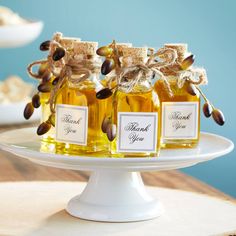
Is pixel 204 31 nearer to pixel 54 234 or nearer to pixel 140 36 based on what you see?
pixel 140 36

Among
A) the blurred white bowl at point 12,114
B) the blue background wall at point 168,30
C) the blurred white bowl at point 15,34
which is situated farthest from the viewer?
the blue background wall at point 168,30

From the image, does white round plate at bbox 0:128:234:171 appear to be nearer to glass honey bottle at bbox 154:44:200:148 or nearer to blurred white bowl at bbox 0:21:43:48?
glass honey bottle at bbox 154:44:200:148

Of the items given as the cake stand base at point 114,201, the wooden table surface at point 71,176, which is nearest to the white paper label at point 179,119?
the cake stand base at point 114,201

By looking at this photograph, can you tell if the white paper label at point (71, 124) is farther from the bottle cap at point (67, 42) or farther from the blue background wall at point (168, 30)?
the blue background wall at point (168, 30)

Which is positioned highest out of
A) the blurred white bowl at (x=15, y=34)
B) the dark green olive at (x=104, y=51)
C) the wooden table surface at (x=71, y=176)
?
the blurred white bowl at (x=15, y=34)

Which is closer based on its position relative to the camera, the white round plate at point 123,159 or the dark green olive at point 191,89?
the white round plate at point 123,159

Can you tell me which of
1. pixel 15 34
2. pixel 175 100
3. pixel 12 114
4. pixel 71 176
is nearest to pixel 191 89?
pixel 175 100

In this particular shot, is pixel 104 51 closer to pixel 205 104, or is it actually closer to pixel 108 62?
pixel 108 62

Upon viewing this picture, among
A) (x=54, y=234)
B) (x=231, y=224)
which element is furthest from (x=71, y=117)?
(x=231, y=224)
